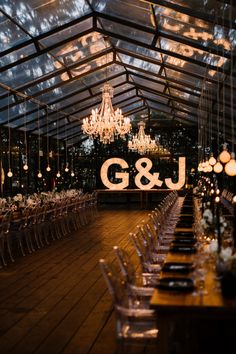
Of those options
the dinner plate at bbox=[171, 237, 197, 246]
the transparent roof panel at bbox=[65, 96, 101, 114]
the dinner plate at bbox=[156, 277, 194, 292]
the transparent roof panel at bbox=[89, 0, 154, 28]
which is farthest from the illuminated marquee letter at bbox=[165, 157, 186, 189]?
the dinner plate at bbox=[156, 277, 194, 292]

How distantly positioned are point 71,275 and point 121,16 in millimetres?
5578

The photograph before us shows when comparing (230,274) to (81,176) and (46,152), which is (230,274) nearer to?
(46,152)

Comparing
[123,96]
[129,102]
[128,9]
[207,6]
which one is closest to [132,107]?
[129,102]

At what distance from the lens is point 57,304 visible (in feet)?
20.9

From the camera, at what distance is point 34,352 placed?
4648mm

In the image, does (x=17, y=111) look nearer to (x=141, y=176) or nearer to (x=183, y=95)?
(x=183, y=95)

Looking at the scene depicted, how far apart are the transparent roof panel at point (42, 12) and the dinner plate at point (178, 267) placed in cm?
615

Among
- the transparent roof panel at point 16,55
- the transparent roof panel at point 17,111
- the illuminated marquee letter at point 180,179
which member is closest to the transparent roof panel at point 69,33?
the transparent roof panel at point 16,55

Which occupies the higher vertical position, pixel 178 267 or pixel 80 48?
pixel 80 48

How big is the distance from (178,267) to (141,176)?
18054mm

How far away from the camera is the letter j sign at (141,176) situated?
22.6 metres

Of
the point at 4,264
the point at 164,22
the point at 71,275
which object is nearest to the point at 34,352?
the point at 71,275

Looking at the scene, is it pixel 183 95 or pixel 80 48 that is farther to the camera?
pixel 183 95

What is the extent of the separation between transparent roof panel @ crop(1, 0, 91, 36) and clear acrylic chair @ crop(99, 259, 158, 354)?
21.2ft
